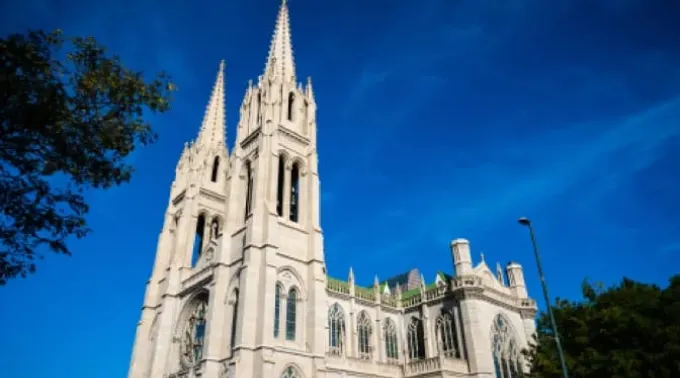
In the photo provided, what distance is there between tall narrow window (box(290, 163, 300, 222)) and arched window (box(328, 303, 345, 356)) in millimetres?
7669

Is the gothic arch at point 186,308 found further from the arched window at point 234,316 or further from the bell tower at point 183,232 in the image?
the arched window at point 234,316

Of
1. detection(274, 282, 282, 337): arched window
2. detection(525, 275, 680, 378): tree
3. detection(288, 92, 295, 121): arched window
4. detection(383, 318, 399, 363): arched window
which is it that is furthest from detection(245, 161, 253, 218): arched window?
detection(525, 275, 680, 378): tree

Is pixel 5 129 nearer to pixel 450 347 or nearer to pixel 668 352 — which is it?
pixel 668 352

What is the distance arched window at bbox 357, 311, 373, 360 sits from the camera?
3716 cm

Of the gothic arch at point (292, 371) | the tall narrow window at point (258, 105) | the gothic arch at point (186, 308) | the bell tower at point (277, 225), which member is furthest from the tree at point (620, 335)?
the tall narrow window at point (258, 105)

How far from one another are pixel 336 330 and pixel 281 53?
25811 millimetres

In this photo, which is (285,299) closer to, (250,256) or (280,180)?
(250,256)

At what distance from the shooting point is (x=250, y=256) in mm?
30547

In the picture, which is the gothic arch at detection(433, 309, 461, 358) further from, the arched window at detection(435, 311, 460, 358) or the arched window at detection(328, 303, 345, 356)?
the arched window at detection(328, 303, 345, 356)

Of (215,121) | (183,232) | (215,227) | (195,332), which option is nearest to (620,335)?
(195,332)

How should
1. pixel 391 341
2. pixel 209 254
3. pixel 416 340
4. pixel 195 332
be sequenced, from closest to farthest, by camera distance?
pixel 195 332, pixel 209 254, pixel 416 340, pixel 391 341

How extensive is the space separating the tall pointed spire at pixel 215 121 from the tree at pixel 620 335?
1526 inches

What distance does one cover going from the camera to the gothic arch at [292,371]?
28.3 metres

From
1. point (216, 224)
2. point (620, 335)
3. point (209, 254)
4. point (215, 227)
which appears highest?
point (216, 224)
